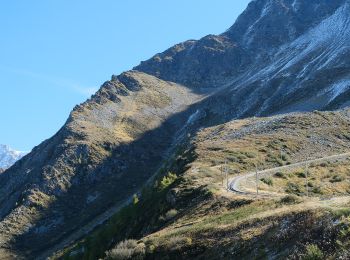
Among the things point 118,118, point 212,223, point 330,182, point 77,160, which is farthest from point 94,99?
point 212,223

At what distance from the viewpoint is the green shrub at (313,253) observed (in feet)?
51.0

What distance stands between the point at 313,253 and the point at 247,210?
11.3 metres

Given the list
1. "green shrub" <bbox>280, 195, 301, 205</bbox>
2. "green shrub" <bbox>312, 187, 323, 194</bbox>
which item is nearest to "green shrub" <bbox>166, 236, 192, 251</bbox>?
"green shrub" <bbox>280, 195, 301, 205</bbox>

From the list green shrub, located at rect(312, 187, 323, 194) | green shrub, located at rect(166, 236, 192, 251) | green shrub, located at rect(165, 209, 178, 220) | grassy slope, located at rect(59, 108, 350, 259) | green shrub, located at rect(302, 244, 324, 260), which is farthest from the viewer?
green shrub, located at rect(312, 187, 323, 194)

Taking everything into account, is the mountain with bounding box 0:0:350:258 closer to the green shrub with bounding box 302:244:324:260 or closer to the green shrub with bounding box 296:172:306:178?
the green shrub with bounding box 296:172:306:178

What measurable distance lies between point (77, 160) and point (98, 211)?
25373 mm

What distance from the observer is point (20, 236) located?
9650cm

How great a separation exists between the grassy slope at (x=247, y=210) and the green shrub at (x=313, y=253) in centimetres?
3

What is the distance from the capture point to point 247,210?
27.0m

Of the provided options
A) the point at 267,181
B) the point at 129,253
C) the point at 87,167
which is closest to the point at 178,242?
the point at 129,253

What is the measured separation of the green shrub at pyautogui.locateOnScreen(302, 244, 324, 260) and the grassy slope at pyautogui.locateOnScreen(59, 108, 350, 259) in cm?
3

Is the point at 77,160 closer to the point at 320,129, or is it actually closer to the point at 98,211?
the point at 98,211

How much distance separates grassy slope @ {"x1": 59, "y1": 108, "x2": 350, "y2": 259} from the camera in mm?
17978

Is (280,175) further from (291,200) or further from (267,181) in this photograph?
(291,200)
